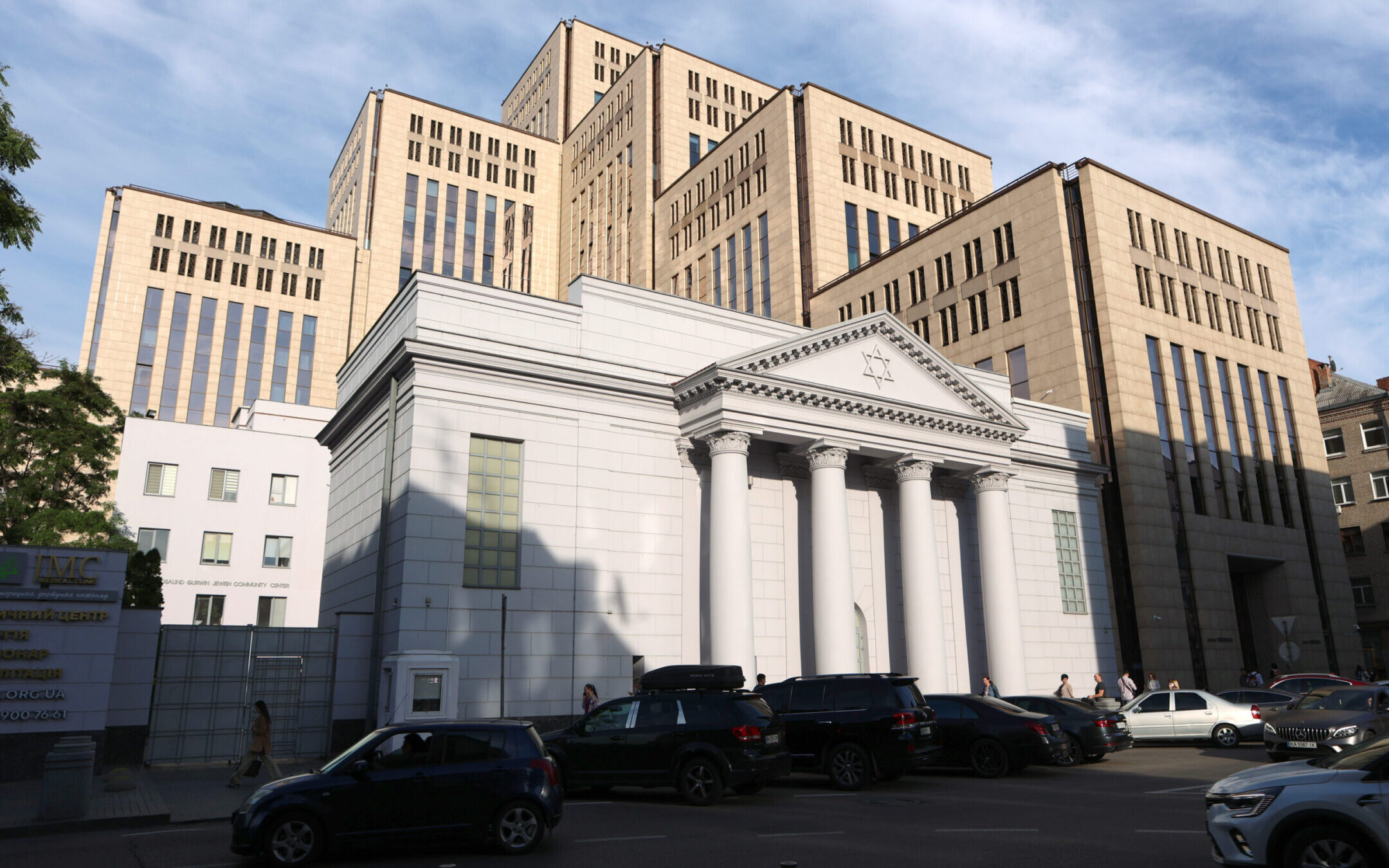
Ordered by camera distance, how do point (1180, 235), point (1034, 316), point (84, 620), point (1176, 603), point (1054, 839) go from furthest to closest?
point (1180, 235), point (1034, 316), point (1176, 603), point (84, 620), point (1054, 839)

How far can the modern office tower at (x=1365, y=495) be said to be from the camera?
6053 cm

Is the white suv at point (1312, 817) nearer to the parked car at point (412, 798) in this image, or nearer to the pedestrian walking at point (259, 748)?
the parked car at point (412, 798)

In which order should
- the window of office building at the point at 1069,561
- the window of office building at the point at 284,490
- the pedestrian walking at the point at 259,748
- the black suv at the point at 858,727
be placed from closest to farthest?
1. the black suv at the point at 858,727
2. the pedestrian walking at the point at 259,748
3. the window of office building at the point at 1069,561
4. the window of office building at the point at 284,490

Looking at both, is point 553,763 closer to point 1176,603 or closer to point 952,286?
point 1176,603

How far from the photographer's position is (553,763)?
12.1m

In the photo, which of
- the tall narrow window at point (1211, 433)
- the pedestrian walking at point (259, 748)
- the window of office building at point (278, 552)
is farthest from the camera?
the window of office building at point (278, 552)

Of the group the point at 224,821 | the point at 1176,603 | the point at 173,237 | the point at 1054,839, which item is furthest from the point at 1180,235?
the point at 173,237

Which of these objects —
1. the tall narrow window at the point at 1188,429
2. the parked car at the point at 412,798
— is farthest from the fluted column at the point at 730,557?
the tall narrow window at the point at 1188,429

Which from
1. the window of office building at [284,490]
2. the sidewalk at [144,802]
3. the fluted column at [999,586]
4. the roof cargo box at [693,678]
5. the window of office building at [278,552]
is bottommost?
the sidewalk at [144,802]

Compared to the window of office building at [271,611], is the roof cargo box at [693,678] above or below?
below

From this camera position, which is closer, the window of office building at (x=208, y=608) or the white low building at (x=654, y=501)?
the white low building at (x=654, y=501)

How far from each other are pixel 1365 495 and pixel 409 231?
8404 centimetres

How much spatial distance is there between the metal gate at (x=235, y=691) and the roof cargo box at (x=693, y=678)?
372 inches

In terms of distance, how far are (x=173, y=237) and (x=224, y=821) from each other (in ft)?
279
